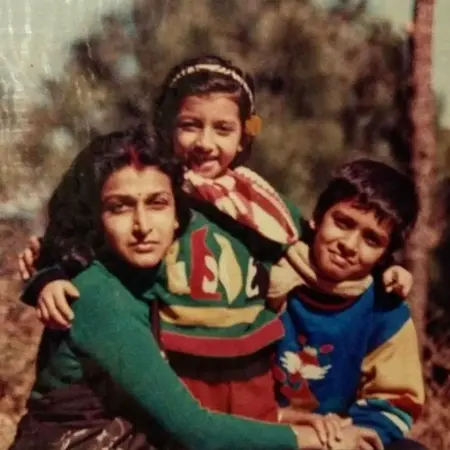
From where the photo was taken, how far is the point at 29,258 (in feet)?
4.75

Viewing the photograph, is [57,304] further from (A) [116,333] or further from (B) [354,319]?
(B) [354,319]

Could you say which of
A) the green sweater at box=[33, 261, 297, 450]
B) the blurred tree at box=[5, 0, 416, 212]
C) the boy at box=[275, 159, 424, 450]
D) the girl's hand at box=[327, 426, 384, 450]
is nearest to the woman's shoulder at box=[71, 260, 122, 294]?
the green sweater at box=[33, 261, 297, 450]

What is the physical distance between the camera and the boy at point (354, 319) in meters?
1.48

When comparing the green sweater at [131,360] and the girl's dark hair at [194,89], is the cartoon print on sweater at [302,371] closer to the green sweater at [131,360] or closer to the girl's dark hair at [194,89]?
the green sweater at [131,360]

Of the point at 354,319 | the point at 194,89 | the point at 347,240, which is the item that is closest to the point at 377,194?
the point at 347,240

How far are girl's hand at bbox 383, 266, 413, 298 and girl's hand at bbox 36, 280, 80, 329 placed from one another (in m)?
0.47

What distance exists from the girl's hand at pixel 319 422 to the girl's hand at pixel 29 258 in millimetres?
428

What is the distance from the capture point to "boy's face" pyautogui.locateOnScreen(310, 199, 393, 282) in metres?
1.48

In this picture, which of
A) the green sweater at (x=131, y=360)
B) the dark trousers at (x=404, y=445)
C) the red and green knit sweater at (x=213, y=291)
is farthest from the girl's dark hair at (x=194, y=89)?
the dark trousers at (x=404, y=445)

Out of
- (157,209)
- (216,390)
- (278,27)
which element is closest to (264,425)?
(216,390)

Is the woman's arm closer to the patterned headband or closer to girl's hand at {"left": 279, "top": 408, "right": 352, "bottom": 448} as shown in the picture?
girl's hand at {"left": 279, "top": 408, "right": 352, "bottom": 448}

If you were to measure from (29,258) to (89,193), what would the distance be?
0.44 ft

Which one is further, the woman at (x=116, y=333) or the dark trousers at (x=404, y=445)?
the dark trousers at (x=404, y=445)

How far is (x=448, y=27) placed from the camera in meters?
1.58
